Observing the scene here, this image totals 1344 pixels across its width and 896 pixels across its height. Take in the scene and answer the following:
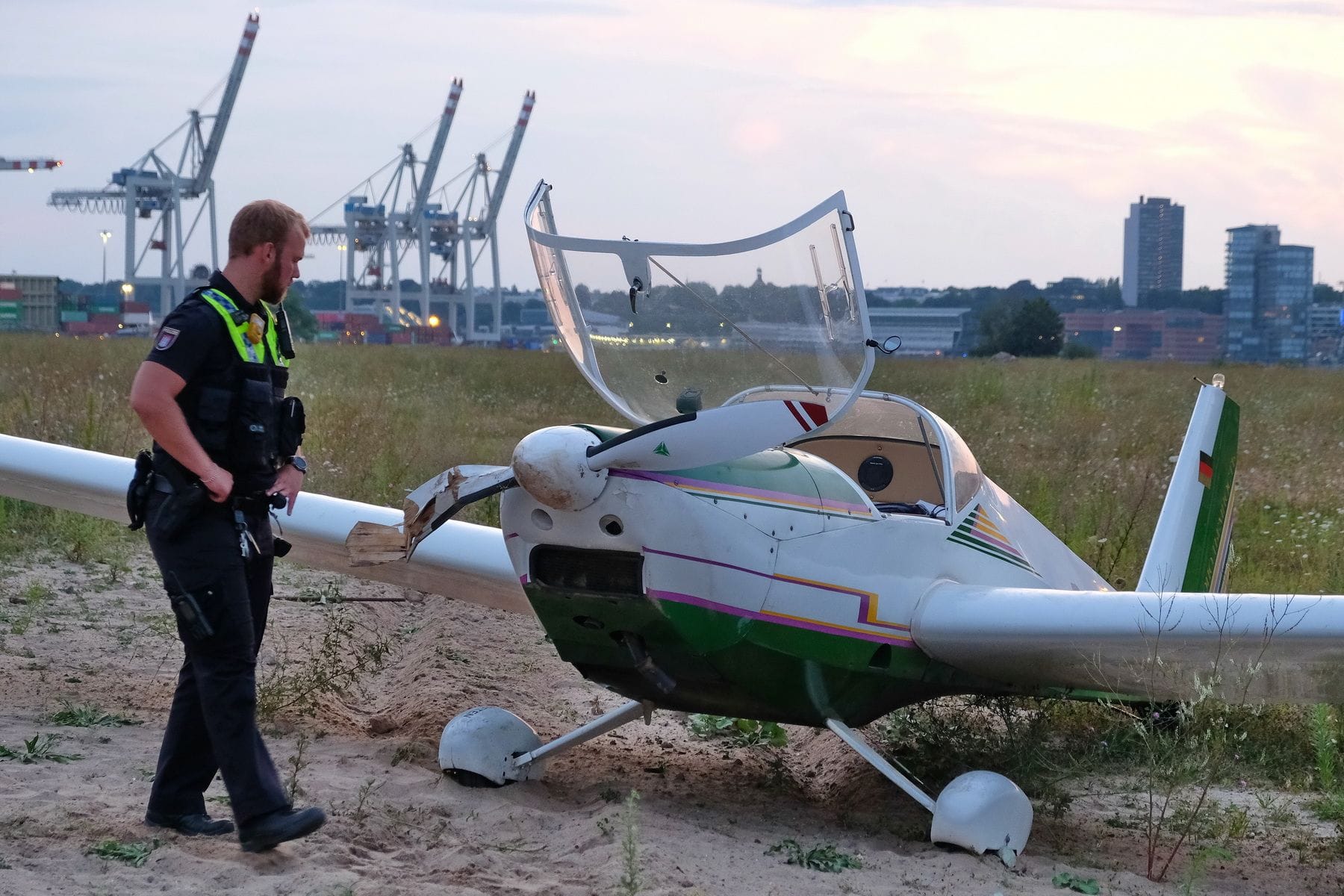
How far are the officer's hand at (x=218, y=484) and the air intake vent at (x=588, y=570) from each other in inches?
44.2

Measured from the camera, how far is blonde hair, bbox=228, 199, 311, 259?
4301 mm

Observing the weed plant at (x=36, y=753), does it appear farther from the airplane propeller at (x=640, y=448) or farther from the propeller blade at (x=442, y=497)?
the airplane propeller at (x=640, y=448)

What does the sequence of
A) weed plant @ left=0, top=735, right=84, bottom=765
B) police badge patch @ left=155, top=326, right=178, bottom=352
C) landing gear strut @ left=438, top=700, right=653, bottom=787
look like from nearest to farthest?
police badge patch @ left=155, top=326, right=178, bottom=352
weed plant @ left=0, top=735, right=84, bottom=765
landing gear strut @ left=438, top=700, right=653, bottom=787

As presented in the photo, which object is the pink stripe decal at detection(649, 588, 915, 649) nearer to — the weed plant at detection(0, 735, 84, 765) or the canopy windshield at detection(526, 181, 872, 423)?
the canopy windshield at detection(526, 181, 872, 423)

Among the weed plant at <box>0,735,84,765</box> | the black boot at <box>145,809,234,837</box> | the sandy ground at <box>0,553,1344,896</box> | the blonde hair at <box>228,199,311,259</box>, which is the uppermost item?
the blonde hair at <box>228,199,311,259</box>

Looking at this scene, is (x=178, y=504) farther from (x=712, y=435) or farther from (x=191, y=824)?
(x=712, y=435)

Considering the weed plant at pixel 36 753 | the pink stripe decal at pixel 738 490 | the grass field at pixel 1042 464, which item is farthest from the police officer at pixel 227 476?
the grass field at pixel 1042 464

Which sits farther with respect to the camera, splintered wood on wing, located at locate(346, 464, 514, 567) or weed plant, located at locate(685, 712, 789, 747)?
weed plant, located at locate(685, 712, 789, 747)

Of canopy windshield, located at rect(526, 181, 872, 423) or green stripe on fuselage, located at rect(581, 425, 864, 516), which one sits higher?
canopy windshield, located at rect(526, 181, 872, 423)

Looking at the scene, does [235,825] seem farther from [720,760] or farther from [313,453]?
[313,453]

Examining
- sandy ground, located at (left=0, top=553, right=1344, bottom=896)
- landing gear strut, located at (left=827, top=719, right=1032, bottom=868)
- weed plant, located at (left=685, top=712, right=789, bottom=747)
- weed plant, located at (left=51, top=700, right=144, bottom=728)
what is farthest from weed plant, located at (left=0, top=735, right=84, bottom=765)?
landing gear strut, located at (left=827, top=719, right=1032, bottom=868)

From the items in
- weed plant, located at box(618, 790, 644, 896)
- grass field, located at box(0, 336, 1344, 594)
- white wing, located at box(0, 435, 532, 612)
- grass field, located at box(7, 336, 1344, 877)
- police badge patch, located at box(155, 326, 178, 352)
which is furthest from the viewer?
grass field, located at box(0, 336, 1344, 594)

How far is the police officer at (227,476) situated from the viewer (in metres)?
4.11

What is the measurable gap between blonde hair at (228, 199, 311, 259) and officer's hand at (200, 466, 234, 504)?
28.6 inches
